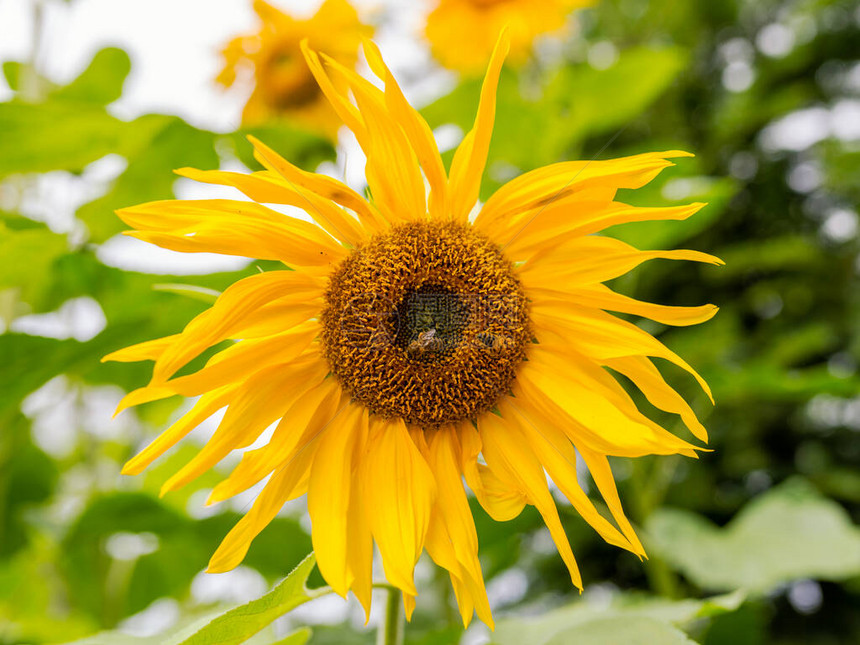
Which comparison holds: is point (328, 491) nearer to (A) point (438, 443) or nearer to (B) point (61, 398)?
(A) point (438, 443)

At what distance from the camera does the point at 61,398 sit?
75 cm

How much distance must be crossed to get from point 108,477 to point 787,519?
899 millimetres

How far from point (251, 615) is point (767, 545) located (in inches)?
26.8

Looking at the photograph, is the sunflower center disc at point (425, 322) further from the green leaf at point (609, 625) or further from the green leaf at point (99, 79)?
the green leaf at point (99, 79)

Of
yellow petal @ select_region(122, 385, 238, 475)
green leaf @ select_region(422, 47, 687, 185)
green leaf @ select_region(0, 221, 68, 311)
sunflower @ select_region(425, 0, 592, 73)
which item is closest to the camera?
yellow petal @ select_region(122, 385, 238, 475)

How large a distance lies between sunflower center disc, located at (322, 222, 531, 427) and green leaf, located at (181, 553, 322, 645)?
0.31 feet

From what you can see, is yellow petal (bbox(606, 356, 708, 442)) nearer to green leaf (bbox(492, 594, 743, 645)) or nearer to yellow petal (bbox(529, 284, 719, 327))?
yellow petal (bbox(529, 284, 719, 327))

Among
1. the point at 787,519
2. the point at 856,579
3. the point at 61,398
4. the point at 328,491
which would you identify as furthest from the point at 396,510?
the point at 856,579

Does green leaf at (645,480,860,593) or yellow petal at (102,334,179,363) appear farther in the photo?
green leaf at (645,480,860,593)

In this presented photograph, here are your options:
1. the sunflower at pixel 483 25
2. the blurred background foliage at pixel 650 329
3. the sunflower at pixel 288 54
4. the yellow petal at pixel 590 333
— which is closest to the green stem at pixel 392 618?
the blurred background foliage at pixel 650 329

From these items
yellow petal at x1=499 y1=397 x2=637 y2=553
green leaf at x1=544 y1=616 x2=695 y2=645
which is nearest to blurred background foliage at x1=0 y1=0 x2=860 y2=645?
green leaf at x1=544 y1=616 x2=695 y2=645

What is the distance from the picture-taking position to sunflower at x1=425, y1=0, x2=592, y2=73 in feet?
3.02

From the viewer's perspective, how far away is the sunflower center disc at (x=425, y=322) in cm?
39

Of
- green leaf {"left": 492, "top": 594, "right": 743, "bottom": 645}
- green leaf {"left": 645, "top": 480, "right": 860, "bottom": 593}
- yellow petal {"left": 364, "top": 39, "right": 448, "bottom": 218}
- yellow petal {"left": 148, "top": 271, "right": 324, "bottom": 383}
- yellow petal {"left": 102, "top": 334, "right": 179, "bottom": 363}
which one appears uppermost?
yellow petal {"left": 364, "top": 39, "right": 448, "bottom": 218}
